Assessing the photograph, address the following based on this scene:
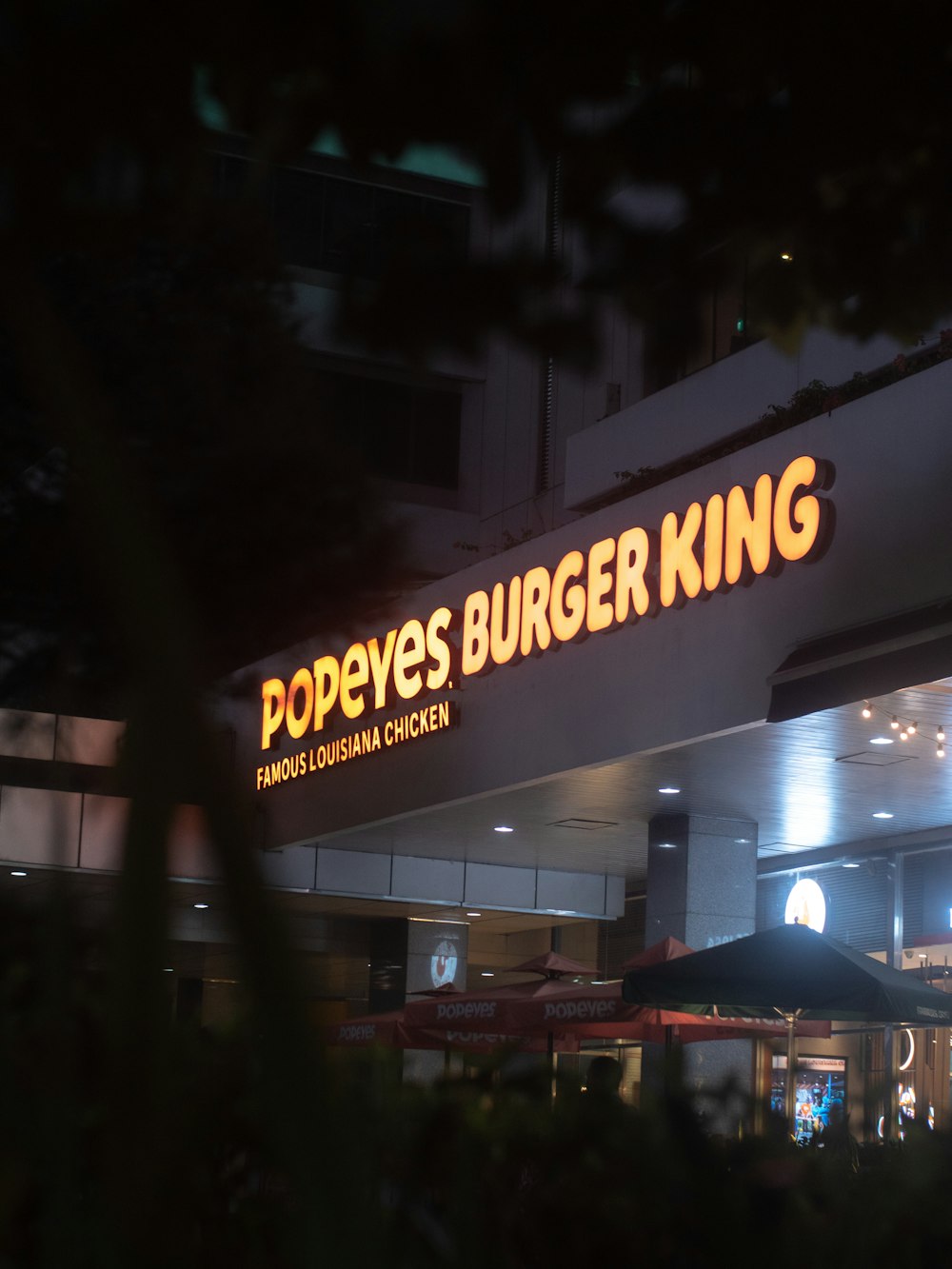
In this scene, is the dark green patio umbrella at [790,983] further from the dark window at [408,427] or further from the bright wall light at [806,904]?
the dark window at [408,427]

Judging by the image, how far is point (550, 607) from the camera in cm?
1288

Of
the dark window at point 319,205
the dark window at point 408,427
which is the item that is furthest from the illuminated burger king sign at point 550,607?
the dark window at point 319,205

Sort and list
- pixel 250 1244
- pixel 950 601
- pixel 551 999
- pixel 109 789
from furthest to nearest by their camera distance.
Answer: pixel 551 999, pixel 950 601, pixel 250 1244, pixel 109 789

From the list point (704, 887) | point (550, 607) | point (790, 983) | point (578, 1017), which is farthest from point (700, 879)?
point (790, 983)

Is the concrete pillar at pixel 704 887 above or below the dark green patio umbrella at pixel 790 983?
above

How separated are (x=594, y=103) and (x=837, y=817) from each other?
13257mm

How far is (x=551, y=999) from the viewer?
41.8 feet

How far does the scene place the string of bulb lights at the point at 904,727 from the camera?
10.4m

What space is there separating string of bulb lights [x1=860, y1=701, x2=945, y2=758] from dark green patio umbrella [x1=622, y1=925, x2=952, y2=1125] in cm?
148

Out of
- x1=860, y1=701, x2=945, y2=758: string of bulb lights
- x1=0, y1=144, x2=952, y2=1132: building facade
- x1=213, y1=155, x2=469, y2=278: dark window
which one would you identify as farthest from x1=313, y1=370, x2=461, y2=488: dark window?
x1=860, y1=701, x2=945, y2=758: string of bulb lights

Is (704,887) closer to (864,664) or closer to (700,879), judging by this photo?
(700,879)

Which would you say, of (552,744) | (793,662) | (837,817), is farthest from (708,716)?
(837,817)

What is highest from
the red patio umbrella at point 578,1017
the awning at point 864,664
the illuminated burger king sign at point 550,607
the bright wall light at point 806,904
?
the illuminated burger king sign at point 550,607

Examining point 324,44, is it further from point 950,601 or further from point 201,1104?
point 950,601
